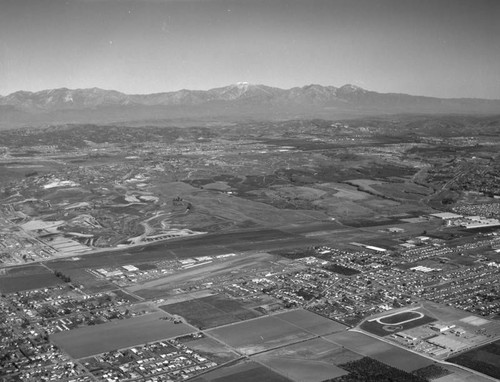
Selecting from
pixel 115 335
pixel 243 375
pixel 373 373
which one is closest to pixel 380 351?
pixel 373 373

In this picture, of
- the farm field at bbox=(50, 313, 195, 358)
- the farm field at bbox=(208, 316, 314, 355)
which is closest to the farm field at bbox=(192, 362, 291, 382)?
the farm field at bbox=(208, 316, 314, 355)

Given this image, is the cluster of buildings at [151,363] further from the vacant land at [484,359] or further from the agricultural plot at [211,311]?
the vacant land at [484,359]

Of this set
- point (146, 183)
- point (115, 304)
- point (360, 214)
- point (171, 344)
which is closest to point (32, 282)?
point (115, 304)

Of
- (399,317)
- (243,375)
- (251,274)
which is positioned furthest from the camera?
(251,274)

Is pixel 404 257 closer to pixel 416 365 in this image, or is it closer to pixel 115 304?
pixel 416 365

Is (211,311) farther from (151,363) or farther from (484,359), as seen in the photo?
(484,359)

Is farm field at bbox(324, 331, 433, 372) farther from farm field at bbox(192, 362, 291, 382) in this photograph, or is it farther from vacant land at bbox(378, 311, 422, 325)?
farm field at bbox(192, 362, 291, 382)

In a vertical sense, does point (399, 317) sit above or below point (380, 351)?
above
